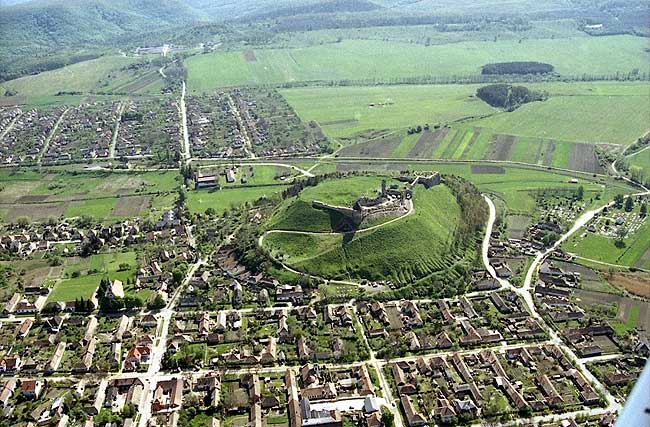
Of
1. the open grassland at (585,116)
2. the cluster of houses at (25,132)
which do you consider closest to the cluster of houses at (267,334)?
the cluster of houses at (25,132)

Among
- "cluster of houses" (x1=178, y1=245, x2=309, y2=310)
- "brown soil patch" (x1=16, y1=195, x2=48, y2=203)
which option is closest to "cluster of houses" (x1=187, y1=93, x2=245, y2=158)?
"brown soil patch" (x1=16, y1=195, x2=48, y2=203)

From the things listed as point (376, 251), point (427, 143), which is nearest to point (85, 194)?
point (376, 251)

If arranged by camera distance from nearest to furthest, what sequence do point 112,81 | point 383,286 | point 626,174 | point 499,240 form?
1. point 383,286
2. point 499,240
3. point 626,174
4. point 112,81

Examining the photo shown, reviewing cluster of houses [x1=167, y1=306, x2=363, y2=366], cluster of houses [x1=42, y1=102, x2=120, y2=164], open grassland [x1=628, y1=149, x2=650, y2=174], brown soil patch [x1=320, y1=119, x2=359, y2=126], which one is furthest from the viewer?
brown soil patch [x1=320, y1=119, x2=359, y2=126]

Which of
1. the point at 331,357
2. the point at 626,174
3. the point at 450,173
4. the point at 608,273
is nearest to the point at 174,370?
the point at 331,357

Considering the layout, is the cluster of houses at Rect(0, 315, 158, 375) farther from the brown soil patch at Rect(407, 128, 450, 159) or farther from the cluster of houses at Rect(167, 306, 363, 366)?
the brown soil patch at Rect(407, 128, 450, 159)

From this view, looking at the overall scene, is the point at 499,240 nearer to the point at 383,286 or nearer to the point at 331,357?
the point at 383,286
